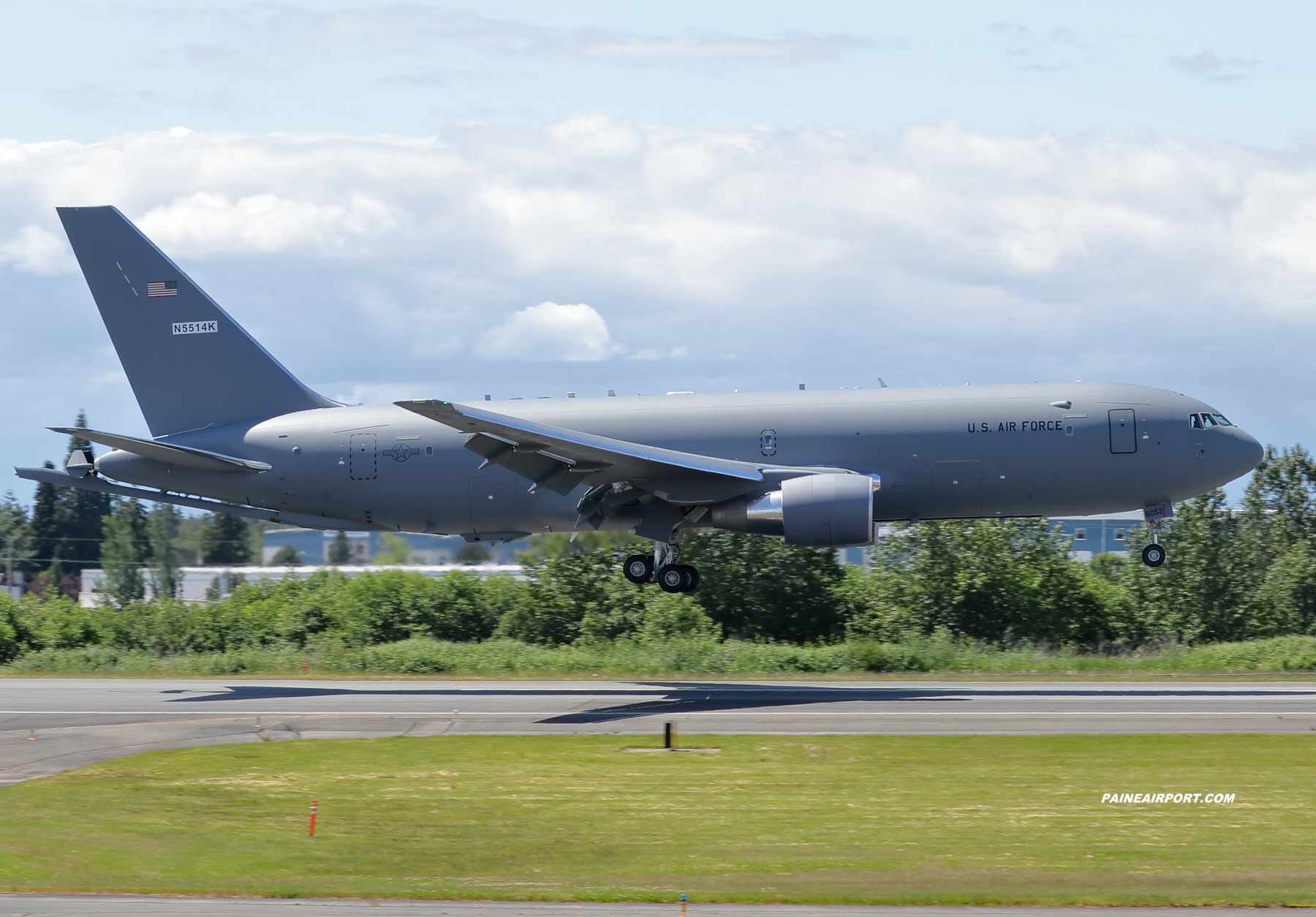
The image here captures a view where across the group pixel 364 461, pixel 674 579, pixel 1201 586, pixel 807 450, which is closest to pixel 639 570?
pixel 674 579

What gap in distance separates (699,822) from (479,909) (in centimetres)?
520

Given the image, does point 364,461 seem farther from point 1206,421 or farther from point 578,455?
point 1206,421

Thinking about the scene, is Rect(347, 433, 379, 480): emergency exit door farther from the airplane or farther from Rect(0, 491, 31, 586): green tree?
Rect(0, 491, 31, 586): green tree

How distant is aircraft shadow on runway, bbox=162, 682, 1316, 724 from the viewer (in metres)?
31.3

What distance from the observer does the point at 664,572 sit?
3791 centimetres

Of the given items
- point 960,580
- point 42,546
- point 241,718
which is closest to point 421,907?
point 241,718

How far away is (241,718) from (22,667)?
1791 cm

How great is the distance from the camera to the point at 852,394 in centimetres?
3688

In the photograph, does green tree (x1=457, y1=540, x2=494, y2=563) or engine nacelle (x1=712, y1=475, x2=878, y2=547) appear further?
green tree (x1=457, y1=540, x2=494, y2=563)

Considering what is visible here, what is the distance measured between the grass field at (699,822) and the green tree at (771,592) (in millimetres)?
26080

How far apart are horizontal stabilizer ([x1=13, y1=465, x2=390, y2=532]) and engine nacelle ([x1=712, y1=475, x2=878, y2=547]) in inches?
495

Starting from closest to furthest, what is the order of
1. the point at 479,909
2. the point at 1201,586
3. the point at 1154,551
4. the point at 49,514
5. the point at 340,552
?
the point at 479,909 → the point at 1154,551 → the point at 1201,586 → the point at 340,552 → the point at 49,514

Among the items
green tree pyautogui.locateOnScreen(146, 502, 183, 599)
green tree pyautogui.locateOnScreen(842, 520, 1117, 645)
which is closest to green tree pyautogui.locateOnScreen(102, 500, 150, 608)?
green tree pyautogui.locateOnScreen(146, 502, 183, 599)

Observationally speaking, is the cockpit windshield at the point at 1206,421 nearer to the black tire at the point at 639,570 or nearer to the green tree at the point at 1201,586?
the black tire at the point at 639,570
